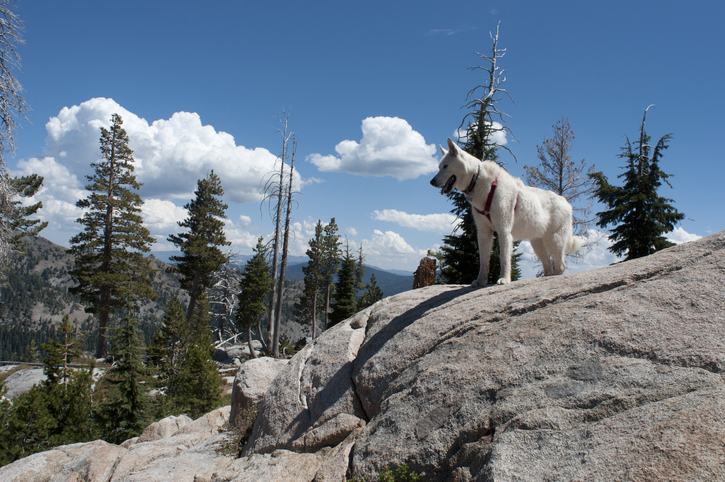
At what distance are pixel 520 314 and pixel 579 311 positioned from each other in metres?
0.80

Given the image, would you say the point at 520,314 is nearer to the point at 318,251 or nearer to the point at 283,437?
the point at 283,437

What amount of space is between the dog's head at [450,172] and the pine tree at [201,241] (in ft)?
99.7

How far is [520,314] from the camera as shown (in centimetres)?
517

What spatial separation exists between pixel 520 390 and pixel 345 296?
35.7 m

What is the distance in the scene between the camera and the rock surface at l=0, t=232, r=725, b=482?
3117mm

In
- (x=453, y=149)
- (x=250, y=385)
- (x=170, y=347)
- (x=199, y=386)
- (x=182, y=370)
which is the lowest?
(x=199, y=386)

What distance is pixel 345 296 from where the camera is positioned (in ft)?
129

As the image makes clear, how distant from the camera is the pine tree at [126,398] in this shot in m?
13.9

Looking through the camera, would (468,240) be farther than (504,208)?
Yes

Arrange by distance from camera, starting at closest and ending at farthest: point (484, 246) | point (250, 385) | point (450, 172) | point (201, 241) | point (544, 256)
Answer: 1. point (450, 172)
2. point (484, 246)
3. point (544, 256)
4. point (250, 385)
5. point (201, 241)

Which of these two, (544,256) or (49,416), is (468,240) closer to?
(544,256)

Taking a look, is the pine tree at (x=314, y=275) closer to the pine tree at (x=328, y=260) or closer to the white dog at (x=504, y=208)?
the pine tree at (x=328, y=260)

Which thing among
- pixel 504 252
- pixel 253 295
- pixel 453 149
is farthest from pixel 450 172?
pixel 253 295

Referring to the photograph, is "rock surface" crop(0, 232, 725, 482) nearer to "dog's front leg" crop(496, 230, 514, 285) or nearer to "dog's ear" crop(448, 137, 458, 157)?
"dog's front leg" crop(496, 230, 514, 285)
